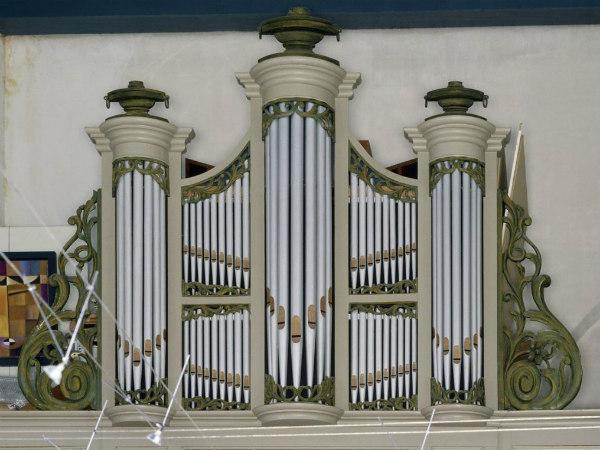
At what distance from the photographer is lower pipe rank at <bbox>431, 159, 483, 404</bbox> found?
61.9 feet

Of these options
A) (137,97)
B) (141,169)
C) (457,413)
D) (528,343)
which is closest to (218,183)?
(141,169)

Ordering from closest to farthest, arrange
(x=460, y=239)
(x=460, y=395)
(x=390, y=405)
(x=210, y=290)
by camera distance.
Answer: (x=460, y=395)
(x=390, y=405)
(x=460, y=239)
(x=210, y=290)

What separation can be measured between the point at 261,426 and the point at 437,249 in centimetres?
205

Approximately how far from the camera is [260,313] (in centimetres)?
1912

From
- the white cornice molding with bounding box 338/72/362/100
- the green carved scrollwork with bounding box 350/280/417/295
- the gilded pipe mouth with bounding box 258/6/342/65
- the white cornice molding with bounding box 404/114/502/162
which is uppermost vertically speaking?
the gilded pipe mouth with bounding box 258/6/342/65

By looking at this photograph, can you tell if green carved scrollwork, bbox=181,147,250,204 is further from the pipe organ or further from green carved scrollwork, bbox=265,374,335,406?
green carved scrollwork, bbox=265,374,335,406

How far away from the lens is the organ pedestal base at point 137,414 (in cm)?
1881

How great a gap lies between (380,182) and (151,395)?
103 inches

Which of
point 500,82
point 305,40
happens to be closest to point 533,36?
point 500,82

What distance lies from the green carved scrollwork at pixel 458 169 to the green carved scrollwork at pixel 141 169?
225 cm

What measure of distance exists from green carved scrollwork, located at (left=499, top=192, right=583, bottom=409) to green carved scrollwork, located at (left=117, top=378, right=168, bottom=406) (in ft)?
9.14

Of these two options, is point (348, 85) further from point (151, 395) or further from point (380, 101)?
point (151, 395)

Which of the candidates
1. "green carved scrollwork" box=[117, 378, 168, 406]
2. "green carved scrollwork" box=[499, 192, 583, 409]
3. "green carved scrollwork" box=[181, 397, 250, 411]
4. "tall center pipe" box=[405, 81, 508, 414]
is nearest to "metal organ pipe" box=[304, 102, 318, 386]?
"green carved scrollwork" box=[181, 397, 250, 411]

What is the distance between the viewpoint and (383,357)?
19.0 m
